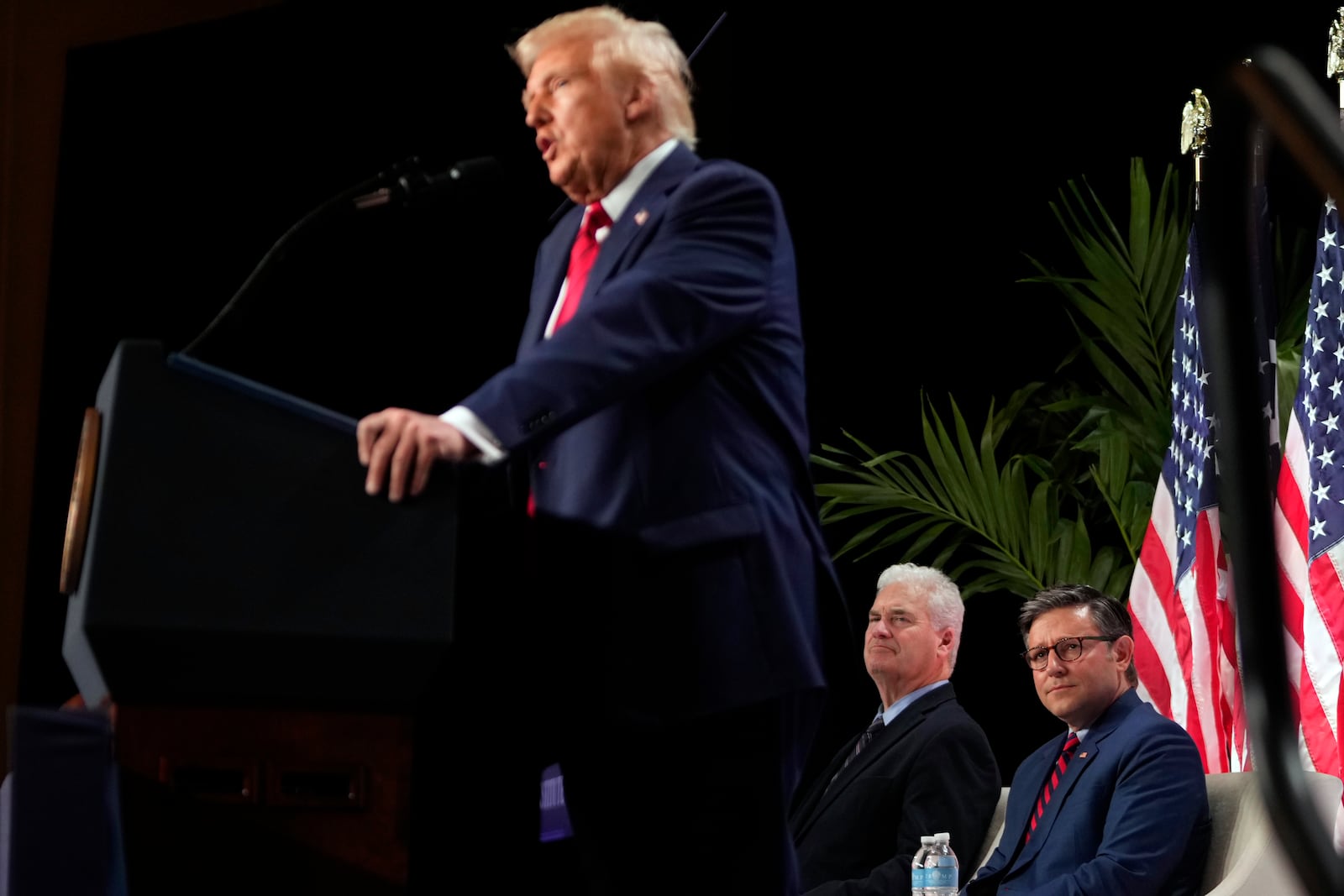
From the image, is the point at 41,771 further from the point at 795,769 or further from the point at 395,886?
the point at 795,769

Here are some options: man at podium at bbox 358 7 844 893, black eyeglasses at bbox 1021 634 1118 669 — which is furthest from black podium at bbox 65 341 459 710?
black eyeglasses at bbox 1021 634 1118 669

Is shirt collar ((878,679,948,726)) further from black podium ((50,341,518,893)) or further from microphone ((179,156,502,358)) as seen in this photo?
black podium ((50,341,518,893))

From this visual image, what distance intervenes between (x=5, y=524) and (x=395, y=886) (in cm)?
344

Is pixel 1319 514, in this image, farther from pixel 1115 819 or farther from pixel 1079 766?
pixel 1115 819

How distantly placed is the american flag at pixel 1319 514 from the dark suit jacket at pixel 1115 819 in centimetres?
62

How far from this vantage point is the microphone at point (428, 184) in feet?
5.33

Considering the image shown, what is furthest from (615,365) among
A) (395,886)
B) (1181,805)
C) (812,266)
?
(812,266)

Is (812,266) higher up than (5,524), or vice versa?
(812,266)

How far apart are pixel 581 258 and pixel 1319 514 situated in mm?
2767

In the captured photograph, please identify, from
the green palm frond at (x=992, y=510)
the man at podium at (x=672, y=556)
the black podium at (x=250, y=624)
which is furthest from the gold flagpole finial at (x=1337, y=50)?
the black podium at (x=250, y=624)

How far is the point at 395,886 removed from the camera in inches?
51.1

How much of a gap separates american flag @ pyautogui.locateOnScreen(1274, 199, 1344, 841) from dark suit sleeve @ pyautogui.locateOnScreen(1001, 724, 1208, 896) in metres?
0.75

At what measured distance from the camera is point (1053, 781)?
3.36 m

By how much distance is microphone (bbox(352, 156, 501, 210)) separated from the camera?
5.33ft
